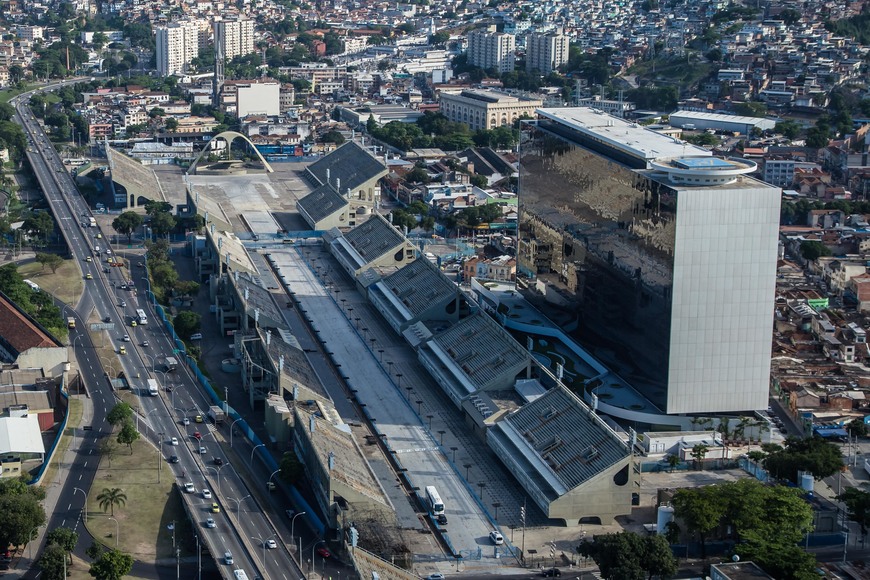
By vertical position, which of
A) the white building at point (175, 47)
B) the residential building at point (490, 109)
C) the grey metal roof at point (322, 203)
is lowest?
the grey metal roof at point (322, 203)

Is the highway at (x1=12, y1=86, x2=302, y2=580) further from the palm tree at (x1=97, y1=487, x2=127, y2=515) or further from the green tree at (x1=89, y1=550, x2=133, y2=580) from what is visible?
the green tree at (x1=89, y1=550, x2=133, y2=580)

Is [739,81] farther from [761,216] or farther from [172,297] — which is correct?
[761,216]

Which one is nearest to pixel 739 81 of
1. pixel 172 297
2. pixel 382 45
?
pixel 382 45

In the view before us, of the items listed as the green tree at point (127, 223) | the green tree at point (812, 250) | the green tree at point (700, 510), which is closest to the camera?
the green tree at point (700, 510)

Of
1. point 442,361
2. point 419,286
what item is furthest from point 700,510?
point 419,286

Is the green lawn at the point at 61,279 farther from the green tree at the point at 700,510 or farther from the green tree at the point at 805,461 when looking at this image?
the green tree at the point at 805,461

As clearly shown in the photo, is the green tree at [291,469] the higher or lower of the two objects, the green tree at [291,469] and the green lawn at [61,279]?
the lower

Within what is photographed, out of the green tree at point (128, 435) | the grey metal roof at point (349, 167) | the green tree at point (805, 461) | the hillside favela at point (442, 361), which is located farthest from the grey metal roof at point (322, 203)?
the green tree at point (805, 461)
